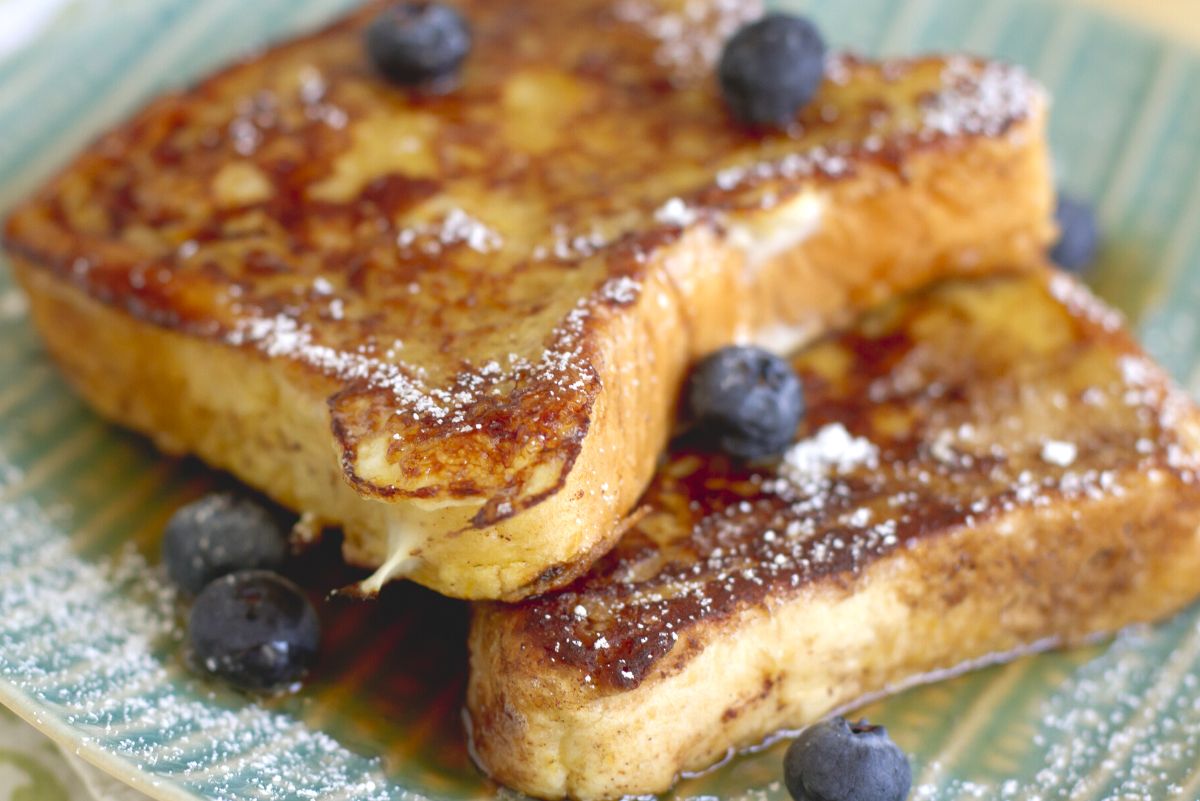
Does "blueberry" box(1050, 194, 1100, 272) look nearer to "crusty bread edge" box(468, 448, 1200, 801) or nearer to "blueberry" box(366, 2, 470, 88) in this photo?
"crusty bread edge" box(468, 448, 1200, 801)

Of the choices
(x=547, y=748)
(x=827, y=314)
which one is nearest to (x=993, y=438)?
(x=827, y=314)

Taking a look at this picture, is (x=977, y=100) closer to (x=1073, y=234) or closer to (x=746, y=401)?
(x=1073, y=234)

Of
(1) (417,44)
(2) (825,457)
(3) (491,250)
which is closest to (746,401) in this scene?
(2) (825,457)

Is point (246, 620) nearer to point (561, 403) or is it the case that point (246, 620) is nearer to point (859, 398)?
point (561, 403)

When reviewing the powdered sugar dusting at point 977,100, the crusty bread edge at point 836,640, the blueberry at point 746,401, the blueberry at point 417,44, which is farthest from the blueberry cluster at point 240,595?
the powdered sugar dusting at point 977,100

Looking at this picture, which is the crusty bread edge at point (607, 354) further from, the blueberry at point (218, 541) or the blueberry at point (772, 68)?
the blueberry at point (772, 68)
